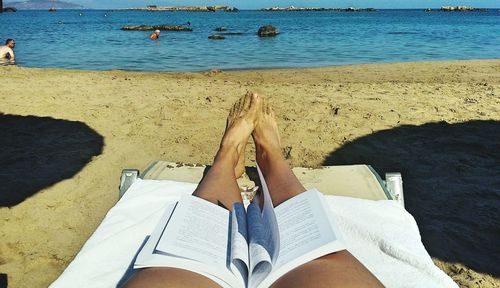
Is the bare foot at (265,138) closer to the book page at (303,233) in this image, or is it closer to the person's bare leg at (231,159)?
the person's bare leg at (231,159)

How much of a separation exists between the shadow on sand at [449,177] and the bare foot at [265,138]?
3.10ft

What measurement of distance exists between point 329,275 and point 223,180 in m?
0.83

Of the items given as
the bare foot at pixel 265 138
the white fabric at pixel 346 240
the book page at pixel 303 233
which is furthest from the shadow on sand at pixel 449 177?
the book page at pixel 303 233

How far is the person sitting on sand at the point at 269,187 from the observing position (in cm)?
111

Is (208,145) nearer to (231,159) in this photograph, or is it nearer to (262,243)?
(231,159)

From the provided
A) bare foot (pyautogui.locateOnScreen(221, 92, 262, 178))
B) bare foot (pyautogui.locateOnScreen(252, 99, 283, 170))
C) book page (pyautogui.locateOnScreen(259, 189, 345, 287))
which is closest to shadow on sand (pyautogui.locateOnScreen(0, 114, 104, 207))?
bare foot (pyautogui.locateOnScreen(221, 92, 262, 178))

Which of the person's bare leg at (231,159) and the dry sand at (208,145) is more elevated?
the person's bare leg at (231,159)

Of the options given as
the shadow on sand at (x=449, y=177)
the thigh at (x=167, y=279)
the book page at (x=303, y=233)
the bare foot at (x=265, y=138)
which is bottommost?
the shadow on sand at (x=449, y=177)

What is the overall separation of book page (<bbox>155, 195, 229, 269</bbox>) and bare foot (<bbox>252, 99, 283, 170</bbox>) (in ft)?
2.59

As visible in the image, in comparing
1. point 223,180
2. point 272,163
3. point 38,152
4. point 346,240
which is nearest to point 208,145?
point 38,152

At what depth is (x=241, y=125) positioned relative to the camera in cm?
268

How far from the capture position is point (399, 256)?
4.99ft

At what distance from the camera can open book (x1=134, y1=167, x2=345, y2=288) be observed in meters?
1.15

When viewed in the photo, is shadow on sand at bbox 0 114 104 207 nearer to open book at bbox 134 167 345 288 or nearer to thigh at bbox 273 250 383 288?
open book at bbox 134 167 345 288
